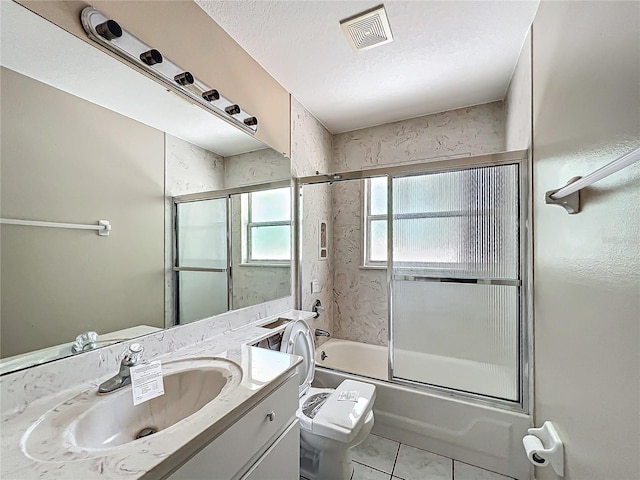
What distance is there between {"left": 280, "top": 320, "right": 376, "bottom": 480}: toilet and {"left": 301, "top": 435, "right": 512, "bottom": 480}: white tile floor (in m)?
0.17

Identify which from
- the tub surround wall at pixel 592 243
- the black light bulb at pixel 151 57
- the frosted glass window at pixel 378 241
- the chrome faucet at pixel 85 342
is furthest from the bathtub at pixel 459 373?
the black light bulb at pixel 151 57

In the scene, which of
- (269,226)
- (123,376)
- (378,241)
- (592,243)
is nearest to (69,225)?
(123,376)

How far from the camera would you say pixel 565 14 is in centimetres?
104

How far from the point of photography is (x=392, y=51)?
1666 millimetres

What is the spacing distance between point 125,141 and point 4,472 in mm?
1017

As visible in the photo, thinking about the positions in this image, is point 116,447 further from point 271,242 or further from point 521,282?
point 521,282

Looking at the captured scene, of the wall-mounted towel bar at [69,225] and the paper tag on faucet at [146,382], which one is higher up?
the wall-mounted towel bar at [69,225]

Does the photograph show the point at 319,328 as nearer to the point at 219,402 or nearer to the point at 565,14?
the point at 219,402

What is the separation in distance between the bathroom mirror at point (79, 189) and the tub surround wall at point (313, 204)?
110cm

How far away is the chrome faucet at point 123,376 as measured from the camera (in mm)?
855

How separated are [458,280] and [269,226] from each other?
133 cm

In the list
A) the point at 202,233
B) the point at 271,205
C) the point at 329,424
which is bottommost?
the point at 329,424

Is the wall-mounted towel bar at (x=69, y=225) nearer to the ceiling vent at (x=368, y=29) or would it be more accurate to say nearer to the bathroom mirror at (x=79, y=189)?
the bathroom mirror at (x=79, y=189)

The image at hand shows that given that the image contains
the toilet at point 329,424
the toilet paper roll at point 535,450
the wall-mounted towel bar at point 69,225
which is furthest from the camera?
the toilet at point 329,424
